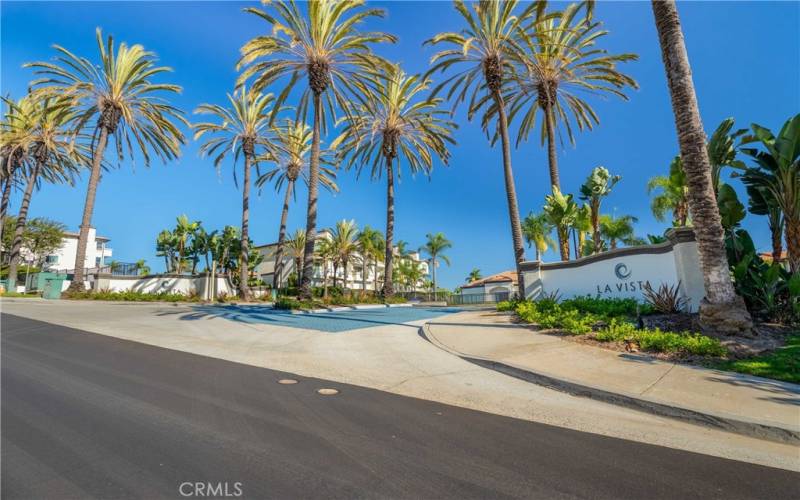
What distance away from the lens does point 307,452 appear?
3.32 meters

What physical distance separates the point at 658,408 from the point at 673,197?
837 inches

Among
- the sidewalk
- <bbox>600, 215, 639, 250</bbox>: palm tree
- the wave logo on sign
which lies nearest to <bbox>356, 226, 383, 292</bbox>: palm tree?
<bbox>600, 215, 639, 250</bbox>: palm tree

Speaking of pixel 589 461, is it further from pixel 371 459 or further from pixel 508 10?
pixel 508 10

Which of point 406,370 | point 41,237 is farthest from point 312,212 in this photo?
point 41,237

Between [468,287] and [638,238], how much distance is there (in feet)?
89.6

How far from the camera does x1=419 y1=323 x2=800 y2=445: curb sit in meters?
3.97

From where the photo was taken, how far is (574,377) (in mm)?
6035

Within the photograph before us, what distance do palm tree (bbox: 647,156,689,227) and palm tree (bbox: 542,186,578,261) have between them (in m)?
4.03

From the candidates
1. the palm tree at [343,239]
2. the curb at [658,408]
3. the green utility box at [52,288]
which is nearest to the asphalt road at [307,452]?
the curb at [658,408]

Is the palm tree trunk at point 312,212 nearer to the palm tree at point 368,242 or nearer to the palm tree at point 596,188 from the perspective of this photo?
the palm tree at point 596,188

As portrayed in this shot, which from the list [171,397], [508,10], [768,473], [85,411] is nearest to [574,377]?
[768,473]

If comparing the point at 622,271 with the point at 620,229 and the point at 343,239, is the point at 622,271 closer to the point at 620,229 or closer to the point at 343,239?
the point at 620,229

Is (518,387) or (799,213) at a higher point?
(799,213)

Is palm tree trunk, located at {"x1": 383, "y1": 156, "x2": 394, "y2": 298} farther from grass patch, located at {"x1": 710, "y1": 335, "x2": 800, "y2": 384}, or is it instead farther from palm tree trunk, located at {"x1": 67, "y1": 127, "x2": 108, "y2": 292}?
grass patch, located at {"x1": 710, "y1": 335, "x2": 800, "y2": 384}
